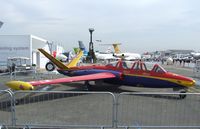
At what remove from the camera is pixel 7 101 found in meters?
10.5

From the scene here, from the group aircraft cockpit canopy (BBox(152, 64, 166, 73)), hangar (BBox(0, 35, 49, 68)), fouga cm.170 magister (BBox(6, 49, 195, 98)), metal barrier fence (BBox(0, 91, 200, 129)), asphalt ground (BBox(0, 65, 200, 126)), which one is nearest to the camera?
metal barrier fence (BBox(0, 91, 200, 129))

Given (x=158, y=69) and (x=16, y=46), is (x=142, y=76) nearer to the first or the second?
(x=158, y=69)

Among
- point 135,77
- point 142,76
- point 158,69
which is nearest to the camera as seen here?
point 158,69

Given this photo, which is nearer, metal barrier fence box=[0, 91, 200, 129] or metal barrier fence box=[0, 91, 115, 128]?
metal barrier fence box=[0, 91, 200, 129]

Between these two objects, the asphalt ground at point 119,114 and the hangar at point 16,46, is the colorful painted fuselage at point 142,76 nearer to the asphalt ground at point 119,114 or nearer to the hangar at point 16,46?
the asphalt ground at point 119,114

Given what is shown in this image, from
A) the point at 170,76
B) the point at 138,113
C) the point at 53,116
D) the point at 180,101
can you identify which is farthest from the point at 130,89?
the point at 53,116

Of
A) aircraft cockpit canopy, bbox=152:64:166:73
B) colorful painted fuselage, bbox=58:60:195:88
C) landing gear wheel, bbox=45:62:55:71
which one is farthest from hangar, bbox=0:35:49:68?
aircraft cockpit canopy, bbox=152:64:166:73

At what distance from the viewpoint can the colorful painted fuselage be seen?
44.7 ft

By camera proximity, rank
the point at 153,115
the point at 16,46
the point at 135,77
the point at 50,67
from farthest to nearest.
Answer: the point at 16,46
the point at 50,67
the point at 135,77
the point at 153,115

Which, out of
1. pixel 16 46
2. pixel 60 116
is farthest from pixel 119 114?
pixel 16 46

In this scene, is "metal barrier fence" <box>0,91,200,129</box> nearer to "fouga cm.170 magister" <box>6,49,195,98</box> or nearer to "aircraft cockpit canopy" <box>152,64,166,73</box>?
"fouga cm.170 magister" <box>6,49,195,98</box>

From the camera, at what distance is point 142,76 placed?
14.5 meters

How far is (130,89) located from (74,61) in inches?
316

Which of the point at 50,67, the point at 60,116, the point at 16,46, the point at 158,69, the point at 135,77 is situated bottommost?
the point at 60,116
